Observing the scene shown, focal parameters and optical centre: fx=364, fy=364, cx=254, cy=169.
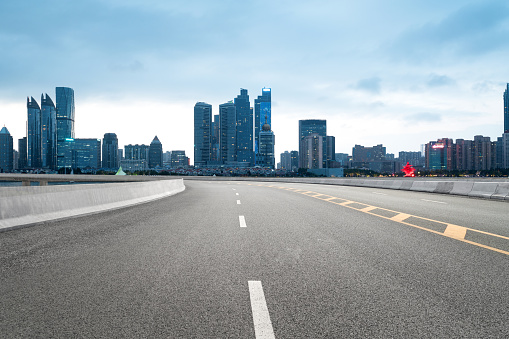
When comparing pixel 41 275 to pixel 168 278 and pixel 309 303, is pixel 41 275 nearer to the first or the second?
pixel 168 278

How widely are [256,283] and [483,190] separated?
19214mm

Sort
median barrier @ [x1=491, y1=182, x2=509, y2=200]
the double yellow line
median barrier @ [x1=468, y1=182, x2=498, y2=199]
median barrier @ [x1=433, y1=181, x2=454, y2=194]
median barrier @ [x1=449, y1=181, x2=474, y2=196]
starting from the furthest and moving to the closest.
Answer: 1. median barrier @ [x1=433, y1=181, x2=454, y2=194]
2. median barrier @ [x1=449, y1=181, x2=474, y2=196]
3. median barrier @ [x1=468, y1=182, x2=498, y2=199]
4. median barrier @ [x1=491, y1=182, x2=509, y2=200]
5. the double yellow line

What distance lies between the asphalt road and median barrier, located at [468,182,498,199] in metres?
12.1

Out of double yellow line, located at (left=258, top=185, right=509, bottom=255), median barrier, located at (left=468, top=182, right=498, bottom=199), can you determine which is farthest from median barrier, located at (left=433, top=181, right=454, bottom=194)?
double yellow line, located at (left=258, top=185, right=509, bottom=255)

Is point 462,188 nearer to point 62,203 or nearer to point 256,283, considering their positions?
point 62,203

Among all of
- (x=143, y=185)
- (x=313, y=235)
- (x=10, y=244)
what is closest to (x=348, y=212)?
(x=313, y=235)

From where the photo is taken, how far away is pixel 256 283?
4410 mm

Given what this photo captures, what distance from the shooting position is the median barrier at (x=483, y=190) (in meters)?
18.6

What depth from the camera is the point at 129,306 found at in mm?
3695

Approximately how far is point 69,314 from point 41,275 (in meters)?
1.72

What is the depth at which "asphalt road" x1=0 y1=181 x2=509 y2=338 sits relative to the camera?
322cm

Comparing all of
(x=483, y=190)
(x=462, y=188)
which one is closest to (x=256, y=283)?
(x=483, y=190)

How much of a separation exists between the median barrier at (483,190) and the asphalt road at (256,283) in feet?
39.6

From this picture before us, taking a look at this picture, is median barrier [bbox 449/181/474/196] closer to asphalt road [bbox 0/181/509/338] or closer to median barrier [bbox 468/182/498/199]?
median barrier [bbox 468/182/498/199]
